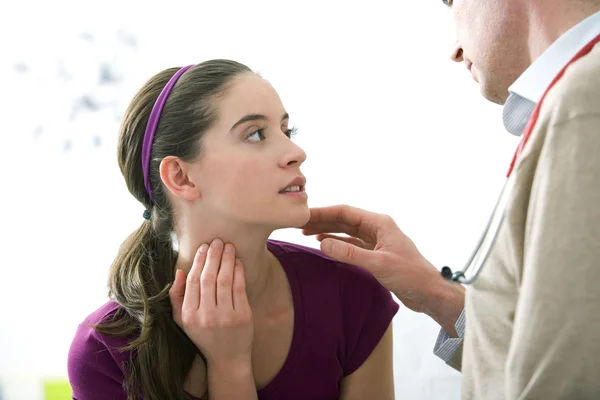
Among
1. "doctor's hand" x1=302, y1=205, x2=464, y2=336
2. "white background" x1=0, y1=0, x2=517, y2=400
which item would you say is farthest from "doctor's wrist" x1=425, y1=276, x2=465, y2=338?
"white background" x1=0, y1=0, x2=517, y2=400

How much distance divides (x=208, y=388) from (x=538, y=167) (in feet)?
3.08

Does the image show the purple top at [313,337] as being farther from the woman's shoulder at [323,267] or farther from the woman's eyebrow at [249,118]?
the woman's eyebrow at [249,118]

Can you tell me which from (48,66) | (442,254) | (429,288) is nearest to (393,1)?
(442,254)

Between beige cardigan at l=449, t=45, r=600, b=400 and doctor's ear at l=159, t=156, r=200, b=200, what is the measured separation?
80 cm

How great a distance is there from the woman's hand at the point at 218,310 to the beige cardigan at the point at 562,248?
67cm

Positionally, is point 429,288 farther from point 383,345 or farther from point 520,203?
point 520,203

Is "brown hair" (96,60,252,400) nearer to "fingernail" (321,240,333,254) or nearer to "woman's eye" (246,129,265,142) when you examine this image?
"woman's eye" (246,129,265,142)

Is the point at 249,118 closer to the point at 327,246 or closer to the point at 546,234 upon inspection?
the point at 327,246

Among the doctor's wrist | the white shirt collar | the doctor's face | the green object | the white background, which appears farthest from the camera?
the green object

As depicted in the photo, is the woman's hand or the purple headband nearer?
the woman's hand

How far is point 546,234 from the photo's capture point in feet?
2.55

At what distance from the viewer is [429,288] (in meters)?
1.45

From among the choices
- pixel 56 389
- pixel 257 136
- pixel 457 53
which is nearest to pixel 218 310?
pixel 257 136

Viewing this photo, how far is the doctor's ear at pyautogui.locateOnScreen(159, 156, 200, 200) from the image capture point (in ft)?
4.71
